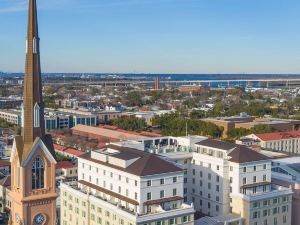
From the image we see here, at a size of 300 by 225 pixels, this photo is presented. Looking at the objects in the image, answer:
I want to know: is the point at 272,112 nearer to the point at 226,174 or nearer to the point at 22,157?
the point at 226,174

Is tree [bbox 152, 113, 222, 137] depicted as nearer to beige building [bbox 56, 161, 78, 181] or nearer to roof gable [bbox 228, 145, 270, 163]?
beige building [bbox 56, 161, 78, 181]

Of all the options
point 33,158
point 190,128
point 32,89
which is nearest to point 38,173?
point 33,158

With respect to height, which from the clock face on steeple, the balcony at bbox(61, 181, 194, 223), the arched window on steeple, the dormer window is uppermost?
the dormer window

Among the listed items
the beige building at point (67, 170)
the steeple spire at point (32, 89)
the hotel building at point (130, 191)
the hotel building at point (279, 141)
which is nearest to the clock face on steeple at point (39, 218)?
the steeple spire at point (32, 89)

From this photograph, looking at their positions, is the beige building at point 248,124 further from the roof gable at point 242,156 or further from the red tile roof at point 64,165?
the roof gable at point 242,156

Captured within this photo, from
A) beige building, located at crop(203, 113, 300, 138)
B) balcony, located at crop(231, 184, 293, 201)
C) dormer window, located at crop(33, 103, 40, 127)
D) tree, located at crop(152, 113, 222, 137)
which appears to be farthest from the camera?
beige building, located at crop(203, 113, 300, 138)

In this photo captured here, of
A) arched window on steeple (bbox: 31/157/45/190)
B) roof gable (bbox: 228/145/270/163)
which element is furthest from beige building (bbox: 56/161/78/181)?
arched window on steeple (bbox: 31/157/45/190)
